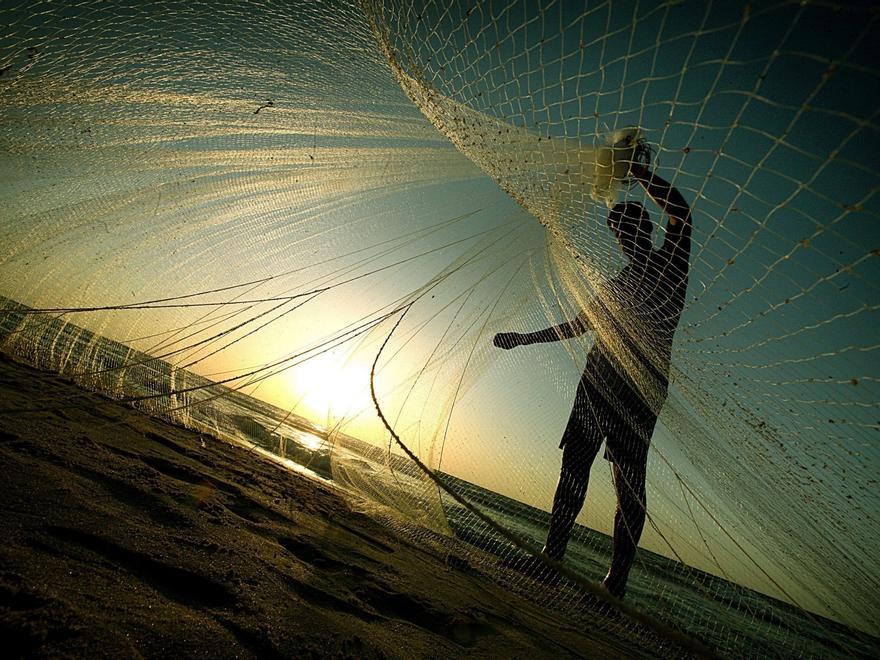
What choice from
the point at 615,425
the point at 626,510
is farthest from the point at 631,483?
the point at 615,425

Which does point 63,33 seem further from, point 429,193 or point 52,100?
point 429,193

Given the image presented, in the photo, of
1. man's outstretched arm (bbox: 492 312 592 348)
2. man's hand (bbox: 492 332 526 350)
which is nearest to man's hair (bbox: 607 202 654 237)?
man's outstretched arm (bbox: 492 312 592 348)

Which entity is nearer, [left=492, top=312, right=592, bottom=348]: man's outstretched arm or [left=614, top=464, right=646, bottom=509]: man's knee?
[left=614, top=464, right=646, bottom=509]: man's knee

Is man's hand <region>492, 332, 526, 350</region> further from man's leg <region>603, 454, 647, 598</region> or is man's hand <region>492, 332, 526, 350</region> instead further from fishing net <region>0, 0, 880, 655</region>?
man's leg <region>603, 454, 647, 598</region>

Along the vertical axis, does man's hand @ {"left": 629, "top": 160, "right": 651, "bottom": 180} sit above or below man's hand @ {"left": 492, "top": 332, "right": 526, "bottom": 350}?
above

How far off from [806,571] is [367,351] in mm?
3550

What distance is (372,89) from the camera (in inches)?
130

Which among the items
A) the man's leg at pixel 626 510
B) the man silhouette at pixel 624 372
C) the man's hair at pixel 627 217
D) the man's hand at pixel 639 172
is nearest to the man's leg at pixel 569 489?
the man silhouette at pixel 624 372

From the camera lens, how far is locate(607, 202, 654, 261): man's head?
8.11ft

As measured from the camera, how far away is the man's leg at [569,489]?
3.05 m

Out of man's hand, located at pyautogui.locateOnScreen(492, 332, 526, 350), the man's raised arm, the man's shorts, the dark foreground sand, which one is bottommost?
the dark foreground sand

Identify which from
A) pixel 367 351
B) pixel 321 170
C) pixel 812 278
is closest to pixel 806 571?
pixel 812 278

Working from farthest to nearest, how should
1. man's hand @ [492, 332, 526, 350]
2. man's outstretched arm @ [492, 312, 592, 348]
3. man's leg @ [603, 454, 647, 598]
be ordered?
man's hand @ [492, 332, 526, 350], man's outstretched arm @ [492, 312, 592, 348], man's leg @ [603, 454, 647, 598]

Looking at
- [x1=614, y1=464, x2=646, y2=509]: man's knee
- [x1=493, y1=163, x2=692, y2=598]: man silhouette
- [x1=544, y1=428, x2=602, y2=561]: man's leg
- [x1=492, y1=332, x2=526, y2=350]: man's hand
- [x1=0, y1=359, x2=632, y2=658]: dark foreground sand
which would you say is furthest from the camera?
[x1=492, y1=332, x2=526, y2=350]: man's hand
